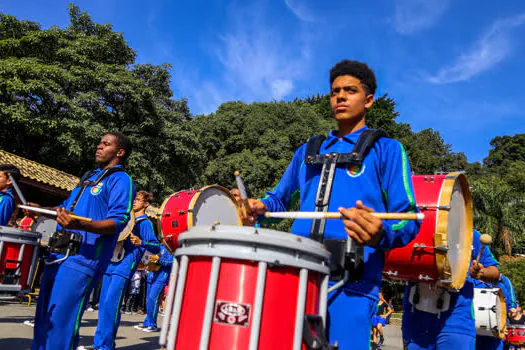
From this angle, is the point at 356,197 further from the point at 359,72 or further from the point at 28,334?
the point at 28,334

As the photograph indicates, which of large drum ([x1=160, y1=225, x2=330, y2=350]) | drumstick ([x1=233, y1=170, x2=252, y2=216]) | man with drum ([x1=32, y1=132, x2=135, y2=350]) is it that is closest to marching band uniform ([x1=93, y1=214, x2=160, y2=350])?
man with drum ([x1=32, y1=132, x2=135, y2=350])

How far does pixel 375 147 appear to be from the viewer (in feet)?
8.46

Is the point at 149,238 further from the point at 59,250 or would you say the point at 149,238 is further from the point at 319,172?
the point at 319,172

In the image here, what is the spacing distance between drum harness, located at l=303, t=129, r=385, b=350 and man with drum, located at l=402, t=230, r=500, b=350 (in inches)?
98.2

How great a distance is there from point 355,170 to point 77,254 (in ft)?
7.86

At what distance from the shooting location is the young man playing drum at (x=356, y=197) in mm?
2219

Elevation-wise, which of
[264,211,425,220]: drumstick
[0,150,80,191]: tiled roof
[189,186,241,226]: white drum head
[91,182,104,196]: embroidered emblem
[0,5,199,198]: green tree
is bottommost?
[264,211,425,220]: drumstick

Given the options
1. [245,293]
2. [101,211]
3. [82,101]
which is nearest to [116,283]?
[101,211]

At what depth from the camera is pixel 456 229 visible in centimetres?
423

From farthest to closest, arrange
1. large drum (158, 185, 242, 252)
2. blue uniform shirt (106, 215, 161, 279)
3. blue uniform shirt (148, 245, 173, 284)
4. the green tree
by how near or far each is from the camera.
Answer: the green tree, blue uniform shirt (148, 245, 173, 284), large drum (158, 185, 242, 252), blue uniform shirt (106, 215, 161, 279)

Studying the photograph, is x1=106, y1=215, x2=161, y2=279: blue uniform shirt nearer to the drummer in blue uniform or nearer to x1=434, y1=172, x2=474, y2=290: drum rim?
the drummer in blue uniform

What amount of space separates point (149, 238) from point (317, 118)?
2871 cm

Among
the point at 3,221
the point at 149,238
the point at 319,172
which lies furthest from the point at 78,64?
the point at 319,172

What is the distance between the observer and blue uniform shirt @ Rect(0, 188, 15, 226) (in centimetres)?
502
